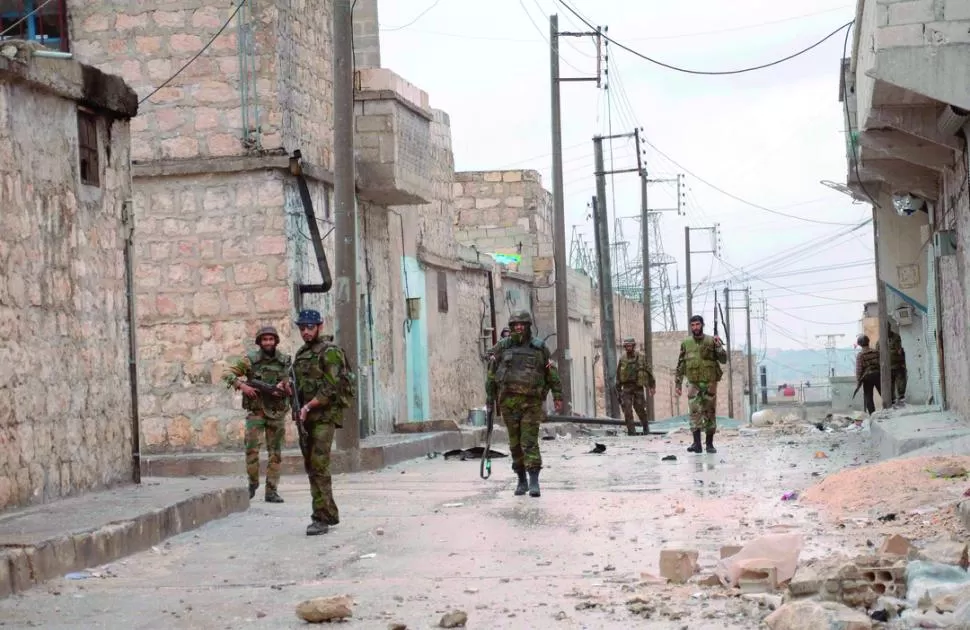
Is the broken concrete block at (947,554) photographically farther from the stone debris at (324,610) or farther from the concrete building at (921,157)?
the concrete building at (921,157)

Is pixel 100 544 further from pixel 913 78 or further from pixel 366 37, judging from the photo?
pixel 366 37

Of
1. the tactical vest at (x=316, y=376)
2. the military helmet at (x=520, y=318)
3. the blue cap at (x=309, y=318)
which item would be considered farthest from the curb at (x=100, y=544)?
the military helmet at (x=520, y=318)

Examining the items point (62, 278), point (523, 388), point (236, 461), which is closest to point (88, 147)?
point (62, 278)

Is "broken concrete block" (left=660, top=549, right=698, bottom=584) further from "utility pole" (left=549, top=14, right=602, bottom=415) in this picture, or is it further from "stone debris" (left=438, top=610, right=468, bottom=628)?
"utility pole" (left=549, top=14, right=602, bottom=415)

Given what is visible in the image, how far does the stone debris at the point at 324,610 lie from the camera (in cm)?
669

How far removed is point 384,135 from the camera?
1962cm

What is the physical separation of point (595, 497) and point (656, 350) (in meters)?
48.4

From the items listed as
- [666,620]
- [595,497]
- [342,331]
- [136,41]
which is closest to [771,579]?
[666,620]

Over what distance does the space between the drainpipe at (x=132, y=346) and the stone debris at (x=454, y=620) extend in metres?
6.63

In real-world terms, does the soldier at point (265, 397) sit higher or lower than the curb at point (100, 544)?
higher

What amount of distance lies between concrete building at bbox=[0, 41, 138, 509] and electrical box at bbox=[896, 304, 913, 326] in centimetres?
1888

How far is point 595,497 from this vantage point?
12820 millimetres

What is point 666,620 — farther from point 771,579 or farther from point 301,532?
point 301,532

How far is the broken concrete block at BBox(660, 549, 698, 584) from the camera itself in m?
7.49
